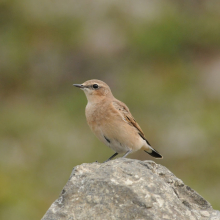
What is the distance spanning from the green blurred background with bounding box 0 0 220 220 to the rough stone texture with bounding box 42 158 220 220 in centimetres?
620

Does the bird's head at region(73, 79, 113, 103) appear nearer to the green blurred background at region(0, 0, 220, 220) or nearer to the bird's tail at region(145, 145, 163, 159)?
the bird's tail at region(145, 145, 163, 159)

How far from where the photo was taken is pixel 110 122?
27.9 feet

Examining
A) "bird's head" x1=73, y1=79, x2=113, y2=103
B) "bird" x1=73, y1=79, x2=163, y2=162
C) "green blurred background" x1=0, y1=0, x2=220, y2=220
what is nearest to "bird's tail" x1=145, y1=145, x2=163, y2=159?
"bird" x1=73, y1=79, x2=163, y2=162

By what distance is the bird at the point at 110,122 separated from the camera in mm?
8477

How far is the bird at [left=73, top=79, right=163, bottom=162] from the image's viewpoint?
8.48 metres

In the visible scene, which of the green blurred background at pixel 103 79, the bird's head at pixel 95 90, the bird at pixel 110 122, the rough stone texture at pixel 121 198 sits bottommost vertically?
the rough stone texture at pixel 121 198

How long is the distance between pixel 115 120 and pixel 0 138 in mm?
5740

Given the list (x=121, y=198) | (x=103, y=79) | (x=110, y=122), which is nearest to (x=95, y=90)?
(x=110, y=122)

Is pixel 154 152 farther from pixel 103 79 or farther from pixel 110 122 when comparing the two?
pixel 103 79

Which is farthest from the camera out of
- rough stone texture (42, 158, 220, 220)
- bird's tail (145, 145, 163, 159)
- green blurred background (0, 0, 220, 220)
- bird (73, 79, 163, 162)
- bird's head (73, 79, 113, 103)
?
green blurred background (0, 0, 220, 220)

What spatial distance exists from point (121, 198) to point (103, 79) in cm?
1050

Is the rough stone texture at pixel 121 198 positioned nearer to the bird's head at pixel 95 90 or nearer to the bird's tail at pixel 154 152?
the bird's head at pixel 95 90

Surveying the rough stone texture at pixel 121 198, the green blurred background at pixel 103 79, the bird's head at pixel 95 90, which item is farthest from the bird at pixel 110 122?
A: the green blurred background at pixel 103 79

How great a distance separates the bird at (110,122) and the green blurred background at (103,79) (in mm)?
3327
